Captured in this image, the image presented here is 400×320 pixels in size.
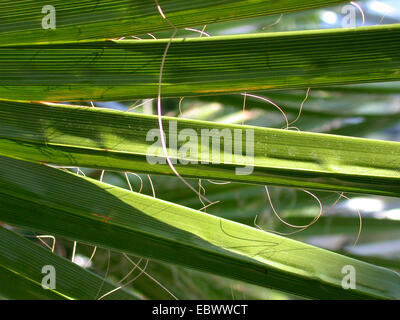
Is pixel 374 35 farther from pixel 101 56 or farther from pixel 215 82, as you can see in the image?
pixel 101 56

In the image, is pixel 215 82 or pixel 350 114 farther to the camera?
pixel 350 114

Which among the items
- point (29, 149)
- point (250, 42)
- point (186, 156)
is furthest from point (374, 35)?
point (29, 149)

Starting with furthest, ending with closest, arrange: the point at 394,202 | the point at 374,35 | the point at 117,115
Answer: the point at 394,202, the point at 117,115, the point at 374,35

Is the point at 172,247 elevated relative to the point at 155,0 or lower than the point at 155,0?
lower

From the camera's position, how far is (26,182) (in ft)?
1.67

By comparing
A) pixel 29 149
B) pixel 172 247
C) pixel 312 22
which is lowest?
pixel 172 247

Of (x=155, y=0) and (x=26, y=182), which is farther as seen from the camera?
(x=26, y=182)

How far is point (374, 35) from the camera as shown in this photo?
0.36 m

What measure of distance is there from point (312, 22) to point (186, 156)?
54cm

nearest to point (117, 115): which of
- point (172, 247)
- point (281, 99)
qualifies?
point (172, 247)

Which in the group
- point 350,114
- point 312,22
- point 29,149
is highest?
point 312,22

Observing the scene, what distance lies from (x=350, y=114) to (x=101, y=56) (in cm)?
55

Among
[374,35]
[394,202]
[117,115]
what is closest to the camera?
[374,35]

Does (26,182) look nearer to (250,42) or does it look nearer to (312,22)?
(250,42)
